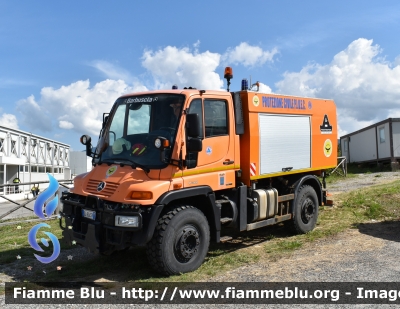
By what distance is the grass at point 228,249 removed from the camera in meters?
6.36

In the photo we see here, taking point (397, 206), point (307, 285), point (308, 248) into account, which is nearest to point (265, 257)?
point (308, 248)

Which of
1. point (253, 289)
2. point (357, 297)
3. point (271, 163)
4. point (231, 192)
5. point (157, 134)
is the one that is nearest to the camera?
point (357, 297)

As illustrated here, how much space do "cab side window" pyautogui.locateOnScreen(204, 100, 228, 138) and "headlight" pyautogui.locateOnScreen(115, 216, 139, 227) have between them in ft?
6.23

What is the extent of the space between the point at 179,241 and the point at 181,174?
1012 millimetres

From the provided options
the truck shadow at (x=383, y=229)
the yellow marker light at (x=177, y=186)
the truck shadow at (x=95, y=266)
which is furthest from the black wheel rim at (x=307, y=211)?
the yellow marker light at (x=177, y=186)

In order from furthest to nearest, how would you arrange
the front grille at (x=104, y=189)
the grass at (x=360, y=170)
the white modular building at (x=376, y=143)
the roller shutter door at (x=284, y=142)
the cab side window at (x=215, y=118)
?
the white modular building at (x=376, y=143) → the grass at (x=360, y=170) → the roller shutter door at (x=284, y=142) → the cab side window at (x=215, y=118) → the front grille at (x=104, y=189)

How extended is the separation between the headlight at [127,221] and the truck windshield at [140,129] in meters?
0.84

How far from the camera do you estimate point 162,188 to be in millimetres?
5852

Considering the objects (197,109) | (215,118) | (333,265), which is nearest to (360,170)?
(333,265)

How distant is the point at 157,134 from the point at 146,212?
4.20 feet

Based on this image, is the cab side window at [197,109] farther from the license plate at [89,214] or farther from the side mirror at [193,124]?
the license plate at [89,214]

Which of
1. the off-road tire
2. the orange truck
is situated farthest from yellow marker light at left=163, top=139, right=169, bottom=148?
the off-road tire

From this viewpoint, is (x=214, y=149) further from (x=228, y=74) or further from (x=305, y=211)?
(x=305, y=211)

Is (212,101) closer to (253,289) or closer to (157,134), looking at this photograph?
(157,134)
